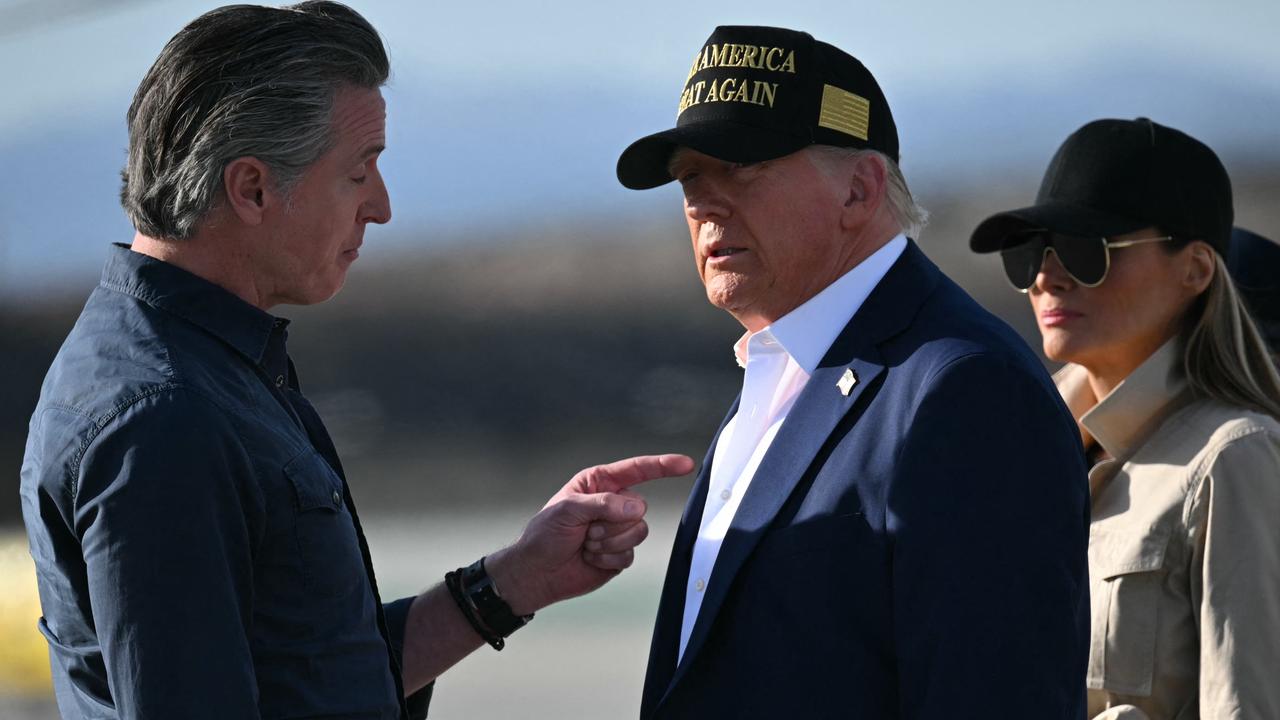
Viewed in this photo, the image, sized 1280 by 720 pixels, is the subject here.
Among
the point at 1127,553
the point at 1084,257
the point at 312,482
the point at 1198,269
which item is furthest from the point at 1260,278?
the point at 312,482

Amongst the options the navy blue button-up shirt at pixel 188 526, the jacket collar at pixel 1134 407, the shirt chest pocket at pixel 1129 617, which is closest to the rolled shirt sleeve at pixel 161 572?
the navy blue button-up shirt at pixel 188 526

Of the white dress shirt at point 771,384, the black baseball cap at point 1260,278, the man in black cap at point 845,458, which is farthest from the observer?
the black baseball cap at point 1260,278

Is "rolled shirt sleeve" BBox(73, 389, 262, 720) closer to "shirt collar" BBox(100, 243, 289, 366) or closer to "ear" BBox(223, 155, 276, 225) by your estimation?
"shirt collar" BBox(100, 243, 289, 366)

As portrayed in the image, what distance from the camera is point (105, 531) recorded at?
1.42 meters

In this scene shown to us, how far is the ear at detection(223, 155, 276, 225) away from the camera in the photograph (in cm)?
166

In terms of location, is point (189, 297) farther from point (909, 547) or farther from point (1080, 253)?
point (1080, 253)

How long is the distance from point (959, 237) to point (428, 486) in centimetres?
556

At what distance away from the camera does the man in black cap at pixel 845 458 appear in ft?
4.99

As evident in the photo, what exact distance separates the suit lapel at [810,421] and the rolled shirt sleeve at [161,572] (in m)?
0.57

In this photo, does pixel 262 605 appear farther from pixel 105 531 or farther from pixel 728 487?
pixel 728 487

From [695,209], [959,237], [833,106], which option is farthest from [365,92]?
[959,237]

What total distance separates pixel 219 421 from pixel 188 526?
133mm

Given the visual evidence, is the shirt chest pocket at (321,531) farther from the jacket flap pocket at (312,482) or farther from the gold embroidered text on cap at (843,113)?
the gold embroidered text on cap at (843,113)

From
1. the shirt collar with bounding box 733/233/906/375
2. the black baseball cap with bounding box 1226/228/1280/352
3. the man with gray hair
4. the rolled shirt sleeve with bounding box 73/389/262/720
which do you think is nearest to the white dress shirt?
the shirt collar with bounding box 733/233/906/375
